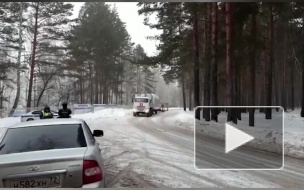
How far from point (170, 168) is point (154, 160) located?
0.57 m

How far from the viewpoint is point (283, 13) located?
9.62 metres

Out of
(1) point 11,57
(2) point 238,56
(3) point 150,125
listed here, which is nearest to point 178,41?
(2) point 238,56

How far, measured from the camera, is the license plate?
364 centimetres

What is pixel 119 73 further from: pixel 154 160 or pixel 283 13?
pixel 283 13

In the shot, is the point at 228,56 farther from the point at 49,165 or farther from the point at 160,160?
the point at 49,165

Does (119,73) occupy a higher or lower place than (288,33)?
lower

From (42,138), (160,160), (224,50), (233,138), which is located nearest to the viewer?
(42,138)

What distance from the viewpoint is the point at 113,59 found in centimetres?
738

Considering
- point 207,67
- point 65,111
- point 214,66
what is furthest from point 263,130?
point 65,111

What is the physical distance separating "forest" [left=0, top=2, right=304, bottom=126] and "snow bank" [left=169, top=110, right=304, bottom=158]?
0.18 metres

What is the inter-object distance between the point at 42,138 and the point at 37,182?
0.89 m

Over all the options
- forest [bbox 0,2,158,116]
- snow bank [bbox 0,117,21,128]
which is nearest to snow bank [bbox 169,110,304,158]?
forest [bbox 0,2,158,116]

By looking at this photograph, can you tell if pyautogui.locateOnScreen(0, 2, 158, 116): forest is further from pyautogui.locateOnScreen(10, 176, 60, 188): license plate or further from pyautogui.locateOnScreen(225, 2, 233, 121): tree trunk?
pyautogui.locateOnScreen(10, 176, 60, 188): license plate

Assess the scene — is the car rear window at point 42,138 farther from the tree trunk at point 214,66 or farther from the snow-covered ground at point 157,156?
the tree trunk at point 214,66
